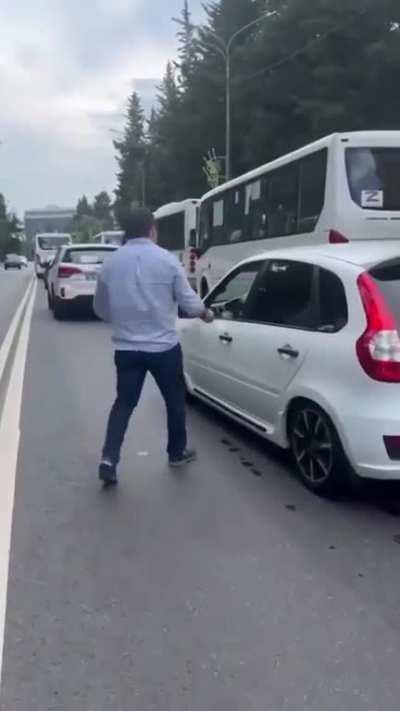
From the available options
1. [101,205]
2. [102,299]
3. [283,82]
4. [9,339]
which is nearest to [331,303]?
[102,299]

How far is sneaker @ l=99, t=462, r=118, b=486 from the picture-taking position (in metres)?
5.48

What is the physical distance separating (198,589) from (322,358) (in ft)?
5.57

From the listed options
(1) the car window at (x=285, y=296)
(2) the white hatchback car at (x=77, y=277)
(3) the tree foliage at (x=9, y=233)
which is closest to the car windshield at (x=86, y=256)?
(2) the white hatchback car at (x=77, y=277)

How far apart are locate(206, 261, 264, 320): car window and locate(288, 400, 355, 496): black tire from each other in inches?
49.2

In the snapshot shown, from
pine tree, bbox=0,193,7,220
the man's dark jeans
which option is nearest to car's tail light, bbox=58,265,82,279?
the man's dark jeans

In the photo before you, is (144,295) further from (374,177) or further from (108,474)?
(374,177)

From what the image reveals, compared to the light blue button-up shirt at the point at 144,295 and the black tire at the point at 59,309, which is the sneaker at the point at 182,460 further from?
the black tire at the point at 59,309


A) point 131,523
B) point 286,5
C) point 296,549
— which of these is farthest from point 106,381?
point 286,5

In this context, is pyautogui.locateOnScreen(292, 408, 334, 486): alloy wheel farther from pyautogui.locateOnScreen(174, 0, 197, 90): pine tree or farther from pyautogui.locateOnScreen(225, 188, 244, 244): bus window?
pyautogui.locateOnScreen(174, 0, 197, 90): pine tree

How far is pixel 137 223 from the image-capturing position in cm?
536

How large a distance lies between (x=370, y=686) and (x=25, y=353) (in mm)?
9655

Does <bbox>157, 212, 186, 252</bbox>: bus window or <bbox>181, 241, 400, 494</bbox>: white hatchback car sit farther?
<bbox>157, 212, 186, 252</bbox>: bus window

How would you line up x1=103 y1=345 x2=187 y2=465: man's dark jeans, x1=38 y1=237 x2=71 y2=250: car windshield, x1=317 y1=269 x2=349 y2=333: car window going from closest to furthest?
x1=317 y1=269 x2=349 y2=333: car window < x1=103 y1=345 x2=187 y2=465: man's dark jeans < x1=38 y1=237 x2=71 y2=250: car windshield

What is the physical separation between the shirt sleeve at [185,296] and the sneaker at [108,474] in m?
1.08
